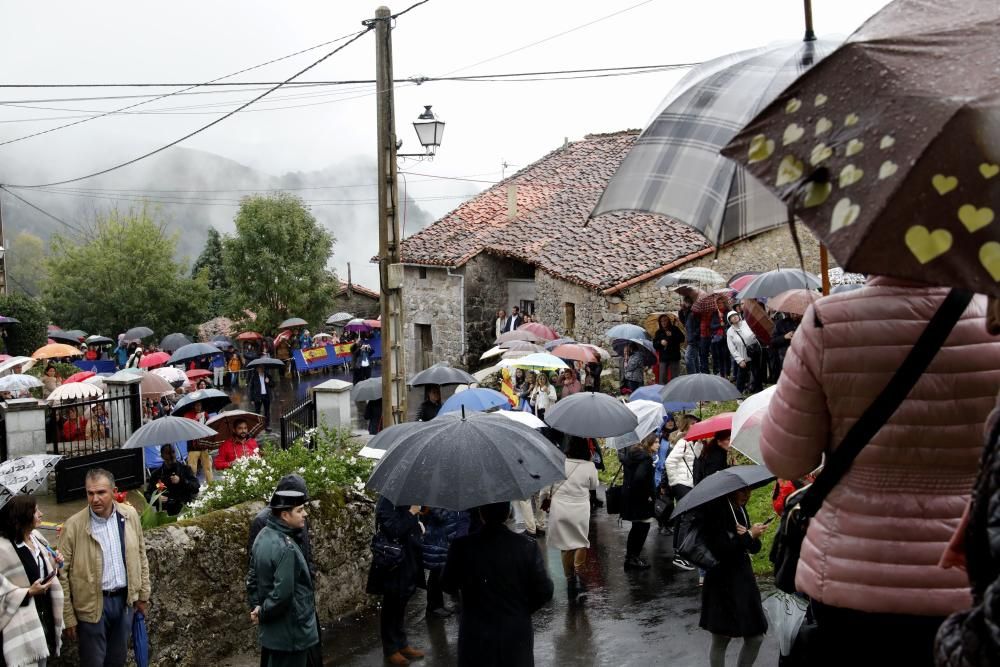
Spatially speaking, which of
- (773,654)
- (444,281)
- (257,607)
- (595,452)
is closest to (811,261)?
(444,281)

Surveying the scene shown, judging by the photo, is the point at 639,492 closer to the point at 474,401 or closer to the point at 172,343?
the point at 474,401

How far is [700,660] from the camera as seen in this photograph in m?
8.09

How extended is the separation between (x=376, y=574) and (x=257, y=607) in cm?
194

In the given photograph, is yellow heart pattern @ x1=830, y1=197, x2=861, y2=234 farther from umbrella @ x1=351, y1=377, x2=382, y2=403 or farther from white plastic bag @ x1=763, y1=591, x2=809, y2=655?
umbrella @ x1=351, y1=377, x2=382, y2=403

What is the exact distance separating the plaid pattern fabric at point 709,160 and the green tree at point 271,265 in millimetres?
36329

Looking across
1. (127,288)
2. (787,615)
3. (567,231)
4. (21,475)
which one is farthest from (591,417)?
(127,288)

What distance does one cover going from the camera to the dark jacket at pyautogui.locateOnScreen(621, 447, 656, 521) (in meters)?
10.7

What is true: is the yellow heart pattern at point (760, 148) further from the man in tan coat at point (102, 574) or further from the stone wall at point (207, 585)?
the stone wall at point (207, 585)

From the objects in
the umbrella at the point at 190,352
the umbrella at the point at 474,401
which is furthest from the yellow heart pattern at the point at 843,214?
the umbrella at the point at 190,352

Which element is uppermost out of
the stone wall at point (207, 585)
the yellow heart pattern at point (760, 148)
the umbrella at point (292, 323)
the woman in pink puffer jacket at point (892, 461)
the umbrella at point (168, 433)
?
the yellow heart pattern at point (760, 148)

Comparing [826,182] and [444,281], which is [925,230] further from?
[444,281]

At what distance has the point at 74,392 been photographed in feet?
59.2

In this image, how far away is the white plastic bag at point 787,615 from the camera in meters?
4.64

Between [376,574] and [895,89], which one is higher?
[895,89]
